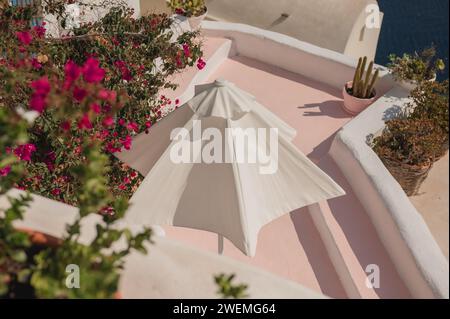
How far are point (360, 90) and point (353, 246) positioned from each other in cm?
381

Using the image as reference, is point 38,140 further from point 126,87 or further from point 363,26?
point 363,26

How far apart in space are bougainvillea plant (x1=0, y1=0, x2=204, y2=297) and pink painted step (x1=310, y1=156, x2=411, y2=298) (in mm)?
3111

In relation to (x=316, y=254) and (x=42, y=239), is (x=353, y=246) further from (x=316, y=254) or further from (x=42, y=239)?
(x=42, y=239)

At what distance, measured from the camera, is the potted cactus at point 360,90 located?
9.16 metres

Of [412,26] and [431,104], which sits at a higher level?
[431,104]

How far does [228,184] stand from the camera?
4934 mm

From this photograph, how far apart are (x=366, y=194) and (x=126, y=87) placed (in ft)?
13.7

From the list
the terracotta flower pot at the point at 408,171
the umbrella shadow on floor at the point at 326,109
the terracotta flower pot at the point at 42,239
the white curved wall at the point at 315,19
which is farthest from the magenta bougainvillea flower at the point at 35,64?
the white curved wall at the point at 315,19

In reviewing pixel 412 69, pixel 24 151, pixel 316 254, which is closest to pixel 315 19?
pixel 412 69

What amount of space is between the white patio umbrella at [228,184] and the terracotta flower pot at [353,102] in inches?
169

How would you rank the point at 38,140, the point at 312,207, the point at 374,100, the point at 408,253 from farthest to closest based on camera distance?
the point at 374,100 < the point at 312,207 < the point at 38,140 < the point at 408,253

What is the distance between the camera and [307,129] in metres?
9.03
